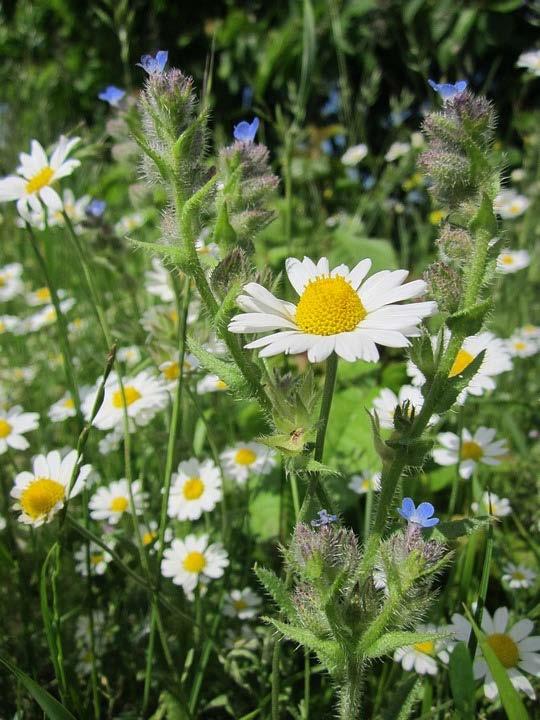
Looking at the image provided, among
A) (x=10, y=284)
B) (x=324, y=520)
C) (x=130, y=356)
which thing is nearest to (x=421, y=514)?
(x=324, y=520)

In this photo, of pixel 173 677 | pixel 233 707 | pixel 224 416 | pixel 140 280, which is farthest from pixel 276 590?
pixel 140 280

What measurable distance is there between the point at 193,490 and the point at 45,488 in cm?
35

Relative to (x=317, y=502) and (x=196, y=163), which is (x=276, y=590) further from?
(x=196, y=163)

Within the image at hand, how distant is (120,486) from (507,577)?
789 millimetres

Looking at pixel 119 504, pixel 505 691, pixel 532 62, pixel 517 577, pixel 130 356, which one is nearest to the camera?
pixel 505 691

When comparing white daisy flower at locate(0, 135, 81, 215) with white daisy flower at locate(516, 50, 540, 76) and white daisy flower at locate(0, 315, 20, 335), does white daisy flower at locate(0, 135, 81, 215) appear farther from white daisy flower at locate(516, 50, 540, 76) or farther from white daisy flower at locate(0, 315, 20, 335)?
white daisy flower at locate(516, 50, 540, 76)

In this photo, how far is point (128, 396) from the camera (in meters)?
1.48

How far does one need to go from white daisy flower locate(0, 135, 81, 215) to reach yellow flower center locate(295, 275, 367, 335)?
25.7 inches

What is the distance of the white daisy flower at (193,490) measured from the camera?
4.47ft

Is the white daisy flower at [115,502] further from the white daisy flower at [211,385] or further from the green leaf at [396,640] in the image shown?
the green leaf at [396,640]

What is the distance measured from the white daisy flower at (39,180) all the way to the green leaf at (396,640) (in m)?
0.93

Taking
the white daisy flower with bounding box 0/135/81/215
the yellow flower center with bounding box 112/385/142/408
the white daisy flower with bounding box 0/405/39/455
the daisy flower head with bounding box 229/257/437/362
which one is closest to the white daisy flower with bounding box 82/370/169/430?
the yellow flower center with bounding box 112/385/142/408

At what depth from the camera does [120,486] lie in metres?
1.42

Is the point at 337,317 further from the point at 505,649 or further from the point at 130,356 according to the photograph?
the point at 130,356
